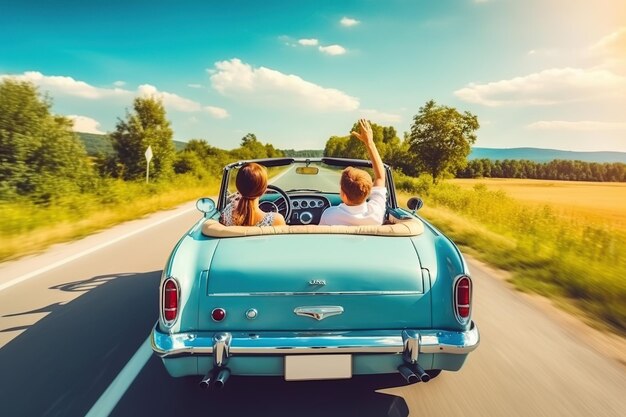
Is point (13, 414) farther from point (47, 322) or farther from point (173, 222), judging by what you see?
point (173, 222)

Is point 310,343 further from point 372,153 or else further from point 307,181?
point 307,181

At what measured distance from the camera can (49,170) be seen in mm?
16781

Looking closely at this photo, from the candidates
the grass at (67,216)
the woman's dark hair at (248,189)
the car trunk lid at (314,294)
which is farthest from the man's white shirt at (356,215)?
the grass at (67,216)

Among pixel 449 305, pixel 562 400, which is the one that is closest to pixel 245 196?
pixel 449 305

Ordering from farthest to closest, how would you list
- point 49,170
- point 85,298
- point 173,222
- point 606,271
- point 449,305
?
point 49,170 → point 173,222 → point 606,271 → point 85,298 → point 449,305

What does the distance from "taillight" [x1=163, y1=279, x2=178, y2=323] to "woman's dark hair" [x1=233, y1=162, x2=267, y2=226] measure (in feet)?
2.78

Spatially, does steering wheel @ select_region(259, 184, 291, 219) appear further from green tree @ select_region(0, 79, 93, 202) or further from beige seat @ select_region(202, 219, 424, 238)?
green tree @ select_region(0, 79, 93, 202)

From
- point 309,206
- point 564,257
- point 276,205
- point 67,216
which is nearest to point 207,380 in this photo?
point 276,205

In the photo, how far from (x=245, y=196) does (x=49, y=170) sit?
53.0 feet

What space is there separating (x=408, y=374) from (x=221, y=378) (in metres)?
1.00

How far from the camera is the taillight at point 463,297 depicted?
2.75 metres

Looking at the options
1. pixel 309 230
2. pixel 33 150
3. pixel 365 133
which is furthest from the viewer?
pixel 33 150

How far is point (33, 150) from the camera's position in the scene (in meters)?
16.5

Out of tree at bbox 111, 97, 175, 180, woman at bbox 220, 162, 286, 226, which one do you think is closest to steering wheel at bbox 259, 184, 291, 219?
woman at bbox 220, 162, 286, 226
